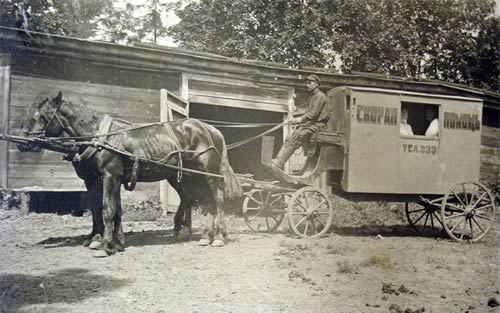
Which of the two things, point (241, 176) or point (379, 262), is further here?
point (241, 176)

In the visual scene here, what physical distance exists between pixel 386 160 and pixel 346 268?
7.82 ft

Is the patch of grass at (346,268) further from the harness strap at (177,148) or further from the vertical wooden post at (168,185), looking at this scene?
the vertical wooden post at (168,185)

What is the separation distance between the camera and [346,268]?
4.88m

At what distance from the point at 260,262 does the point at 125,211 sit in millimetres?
4479

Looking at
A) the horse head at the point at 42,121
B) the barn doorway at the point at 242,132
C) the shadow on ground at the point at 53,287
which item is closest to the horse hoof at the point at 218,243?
the shadow on ground at the point at 53,287

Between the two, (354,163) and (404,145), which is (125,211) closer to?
(354,163)

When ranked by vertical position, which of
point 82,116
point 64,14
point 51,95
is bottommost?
point 82,116

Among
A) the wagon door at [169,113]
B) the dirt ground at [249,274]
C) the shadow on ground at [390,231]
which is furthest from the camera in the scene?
the shadow on ground at [390,231]

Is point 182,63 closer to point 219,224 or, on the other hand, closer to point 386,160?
point 219,224

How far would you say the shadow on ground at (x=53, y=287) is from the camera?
3.71 m

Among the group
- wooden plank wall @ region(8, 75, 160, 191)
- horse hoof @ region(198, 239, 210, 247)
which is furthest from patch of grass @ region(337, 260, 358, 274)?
wooden plank wall @ region(8, 75, 160, 191)

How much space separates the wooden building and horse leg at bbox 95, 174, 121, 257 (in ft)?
6.81

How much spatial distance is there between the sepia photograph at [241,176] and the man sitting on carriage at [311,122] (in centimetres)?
Result: 4

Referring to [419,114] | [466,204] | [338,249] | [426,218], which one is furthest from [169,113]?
[466,204]
